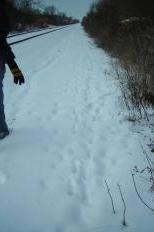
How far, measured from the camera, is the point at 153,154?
446 centimetres

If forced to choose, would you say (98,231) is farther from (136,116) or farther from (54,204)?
(136,116)

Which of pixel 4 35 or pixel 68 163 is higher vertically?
pixel 4 35

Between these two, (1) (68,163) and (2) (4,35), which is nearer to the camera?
(1) (68,163)

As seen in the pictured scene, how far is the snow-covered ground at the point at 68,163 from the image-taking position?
10.9ft

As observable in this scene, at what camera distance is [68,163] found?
438cm

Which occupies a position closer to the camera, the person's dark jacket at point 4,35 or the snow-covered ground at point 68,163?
the snow-covered ground at point 68,163

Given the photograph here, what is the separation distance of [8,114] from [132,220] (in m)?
3.60

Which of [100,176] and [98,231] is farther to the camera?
[100,176]

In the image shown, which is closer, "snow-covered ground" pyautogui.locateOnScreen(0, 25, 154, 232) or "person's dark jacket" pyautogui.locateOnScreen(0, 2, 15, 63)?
"snow-covered ground" pyautogui.locateOnScreen(0, 25, 154, 232)

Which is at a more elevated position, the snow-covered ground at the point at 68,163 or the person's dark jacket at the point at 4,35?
the person's dark jacket at the point at 4,35

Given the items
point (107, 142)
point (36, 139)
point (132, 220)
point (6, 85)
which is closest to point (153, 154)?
point (107, 142)

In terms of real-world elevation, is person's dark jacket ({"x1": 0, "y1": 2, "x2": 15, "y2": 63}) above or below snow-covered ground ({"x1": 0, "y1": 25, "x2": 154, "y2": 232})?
above

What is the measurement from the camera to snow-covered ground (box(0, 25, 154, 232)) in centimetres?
333

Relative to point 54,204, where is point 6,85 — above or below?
below
